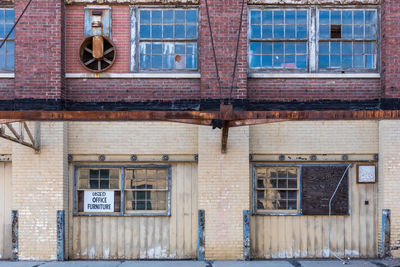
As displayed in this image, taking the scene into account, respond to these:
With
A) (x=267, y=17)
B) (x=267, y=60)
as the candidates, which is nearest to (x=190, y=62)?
(x=267, y=60)

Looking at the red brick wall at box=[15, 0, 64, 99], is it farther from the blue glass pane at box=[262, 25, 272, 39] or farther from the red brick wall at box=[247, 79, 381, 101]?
the blue glass pane at box=[262, 25, 272, 39]

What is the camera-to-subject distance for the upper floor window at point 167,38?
10641 millimetres

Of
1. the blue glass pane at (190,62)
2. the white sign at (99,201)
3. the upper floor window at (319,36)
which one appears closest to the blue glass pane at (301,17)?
the upper floor window at (319,36)

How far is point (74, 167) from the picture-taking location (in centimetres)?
1043

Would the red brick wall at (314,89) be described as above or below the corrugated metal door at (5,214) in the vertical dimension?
above

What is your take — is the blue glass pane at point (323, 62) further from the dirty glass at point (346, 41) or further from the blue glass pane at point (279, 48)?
the blue glass pane at point (279, 48)

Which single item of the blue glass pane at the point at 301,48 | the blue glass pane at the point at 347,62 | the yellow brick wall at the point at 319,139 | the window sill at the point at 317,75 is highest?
the blue glass pane at the point at 301,48

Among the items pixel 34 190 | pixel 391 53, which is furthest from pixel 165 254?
pixel 391 53

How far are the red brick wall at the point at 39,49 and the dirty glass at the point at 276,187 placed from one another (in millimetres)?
5258

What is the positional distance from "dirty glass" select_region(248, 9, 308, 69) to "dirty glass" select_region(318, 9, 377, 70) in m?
0.47

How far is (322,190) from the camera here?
10.4 m

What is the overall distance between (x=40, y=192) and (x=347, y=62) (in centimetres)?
802

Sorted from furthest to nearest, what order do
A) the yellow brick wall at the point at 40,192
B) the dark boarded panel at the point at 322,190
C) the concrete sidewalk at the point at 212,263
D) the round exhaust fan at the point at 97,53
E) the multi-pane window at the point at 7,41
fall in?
the multi-pane window at the point at 7,41 < the round exhaust fan at the point at 97,53 < the dark boarded panel at the point at 322,190 < the yellow brick wall at the point at 40,192 < the concrete sidewalk at the point at 212,263

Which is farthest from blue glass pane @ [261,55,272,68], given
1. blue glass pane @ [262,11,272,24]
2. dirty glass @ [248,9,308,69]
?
blue glass pane @ [262,11,272,24]
